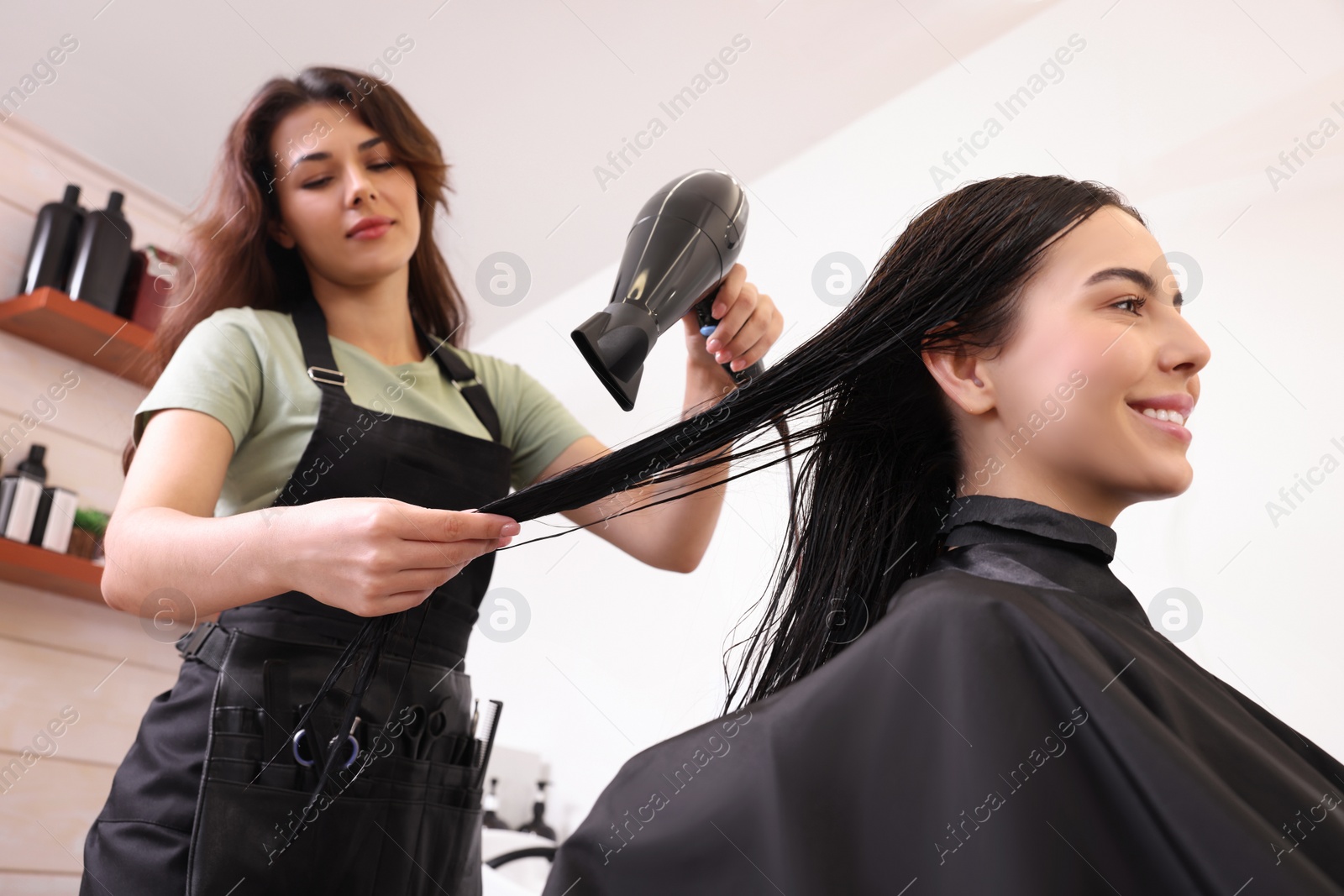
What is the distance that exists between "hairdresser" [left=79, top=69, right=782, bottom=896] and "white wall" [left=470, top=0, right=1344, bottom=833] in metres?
0.42

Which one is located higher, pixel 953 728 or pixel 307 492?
pixel 307 492

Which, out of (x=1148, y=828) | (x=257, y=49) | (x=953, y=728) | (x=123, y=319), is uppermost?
(x=257, y=49)

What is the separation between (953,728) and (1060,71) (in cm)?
238

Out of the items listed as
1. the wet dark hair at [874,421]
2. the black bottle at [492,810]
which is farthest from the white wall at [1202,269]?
the wet dark hair at [874,421]

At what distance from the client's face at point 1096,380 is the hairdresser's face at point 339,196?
3.11 ft

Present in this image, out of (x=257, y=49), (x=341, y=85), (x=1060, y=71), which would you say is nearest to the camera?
(x=341, y=85)

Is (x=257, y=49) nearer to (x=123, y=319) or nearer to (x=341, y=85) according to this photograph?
(x=123, y=319)

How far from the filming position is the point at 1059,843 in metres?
0.75

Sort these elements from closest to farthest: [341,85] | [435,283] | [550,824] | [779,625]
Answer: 1. [779,625]
2. [341,85]
3. [435,283]
4. [550,824]

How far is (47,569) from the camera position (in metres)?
2.96

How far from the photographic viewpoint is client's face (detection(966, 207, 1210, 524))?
110 centimetres

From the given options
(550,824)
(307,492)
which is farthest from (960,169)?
(550,824)

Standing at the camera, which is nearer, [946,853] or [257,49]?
[946,853]

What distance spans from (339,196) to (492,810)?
265cm
